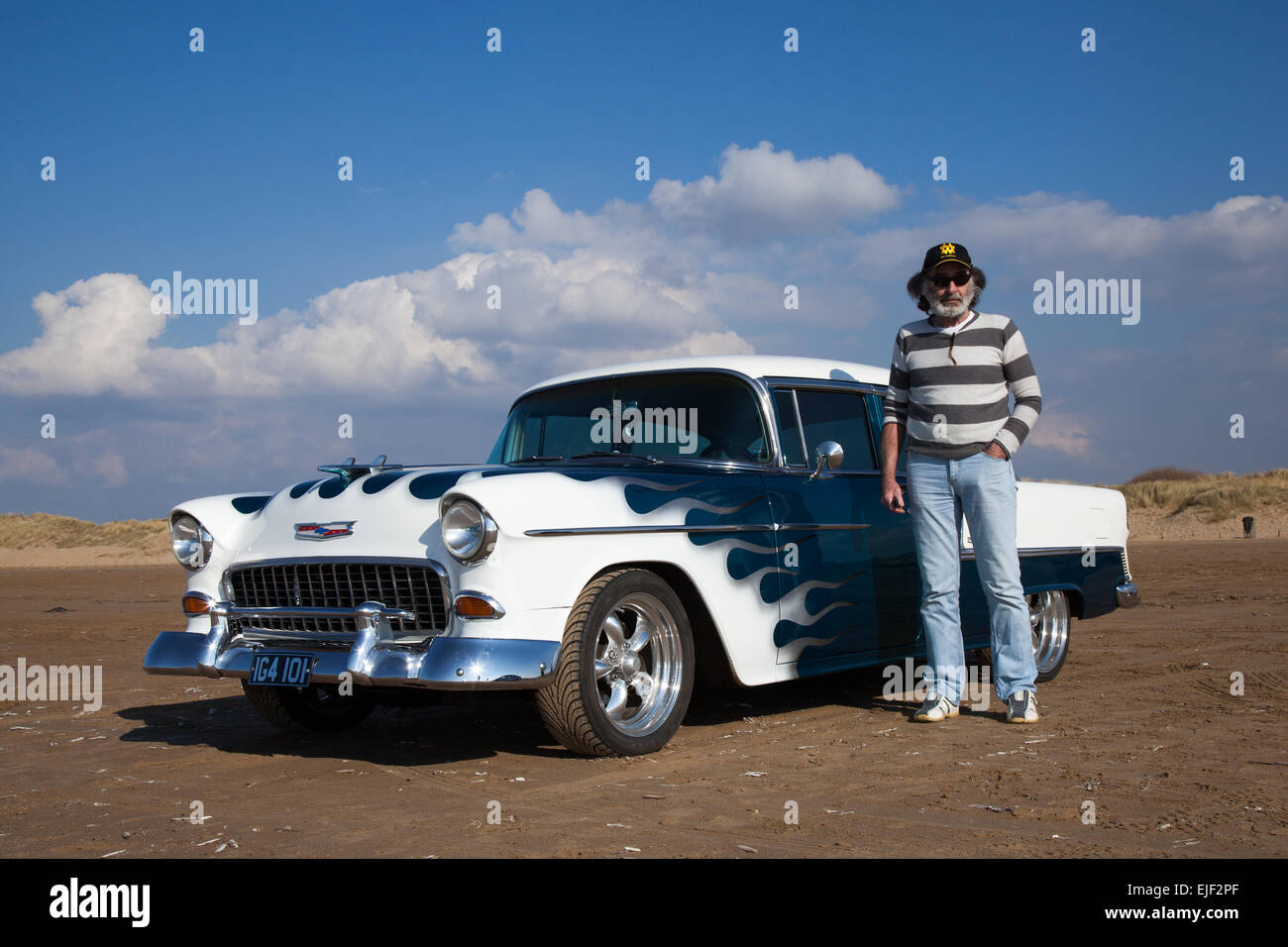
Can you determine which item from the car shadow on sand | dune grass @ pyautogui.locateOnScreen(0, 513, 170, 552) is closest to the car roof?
the car shadow on sand

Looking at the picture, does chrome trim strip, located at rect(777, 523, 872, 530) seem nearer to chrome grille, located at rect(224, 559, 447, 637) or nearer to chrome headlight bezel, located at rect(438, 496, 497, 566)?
chrome headlight bezel, located at rect(438, 496, 497, 566)

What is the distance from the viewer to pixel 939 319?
557 centimetres

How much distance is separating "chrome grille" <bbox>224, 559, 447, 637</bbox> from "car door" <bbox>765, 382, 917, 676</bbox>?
5.41ft

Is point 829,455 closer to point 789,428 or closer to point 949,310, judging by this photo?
point 789,428

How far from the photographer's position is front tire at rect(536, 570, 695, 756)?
457 cm

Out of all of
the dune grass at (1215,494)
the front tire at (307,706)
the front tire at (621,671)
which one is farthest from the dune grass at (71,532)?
the front tire at (621,671)

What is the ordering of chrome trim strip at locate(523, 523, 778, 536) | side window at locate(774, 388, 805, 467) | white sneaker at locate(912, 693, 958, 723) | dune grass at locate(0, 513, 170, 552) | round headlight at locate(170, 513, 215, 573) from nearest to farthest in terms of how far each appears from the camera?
chrome trim strip at locate(523, 523, 778, 536)
round headlight at locate(170, 513, 215, 573)
white sneaker at locate(912, 693, 958, 723)
side window at locate(774, 388, 805, 467)
dune grass at locate(0, 513, 170, 552)

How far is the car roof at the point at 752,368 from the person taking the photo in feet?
19.1

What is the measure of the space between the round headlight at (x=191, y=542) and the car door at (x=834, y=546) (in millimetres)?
2607

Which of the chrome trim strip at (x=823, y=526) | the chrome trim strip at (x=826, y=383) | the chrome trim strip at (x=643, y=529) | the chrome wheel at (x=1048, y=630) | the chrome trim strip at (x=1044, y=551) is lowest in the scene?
the chrome wheel at (x=1048, y=630)

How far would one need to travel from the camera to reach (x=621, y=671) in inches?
193

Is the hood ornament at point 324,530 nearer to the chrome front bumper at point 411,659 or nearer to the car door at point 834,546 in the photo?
the chrome front bumper at point 411,659
